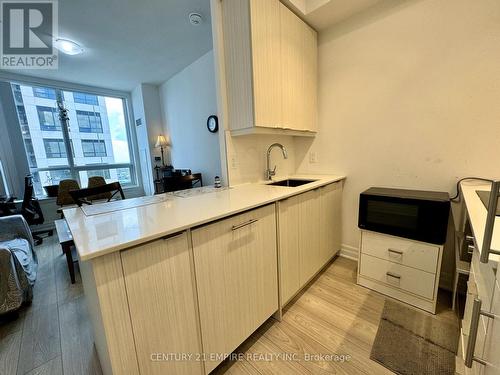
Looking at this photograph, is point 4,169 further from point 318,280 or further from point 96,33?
point 318,280

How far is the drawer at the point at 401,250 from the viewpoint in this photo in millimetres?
1466

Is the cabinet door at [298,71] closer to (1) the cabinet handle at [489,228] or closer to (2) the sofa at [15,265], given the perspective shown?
(1) the cabinet handle at [489,228]

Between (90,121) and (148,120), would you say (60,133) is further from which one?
(148,120)

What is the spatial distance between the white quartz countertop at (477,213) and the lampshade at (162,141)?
15.0 ft

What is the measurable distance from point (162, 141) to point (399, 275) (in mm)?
4440

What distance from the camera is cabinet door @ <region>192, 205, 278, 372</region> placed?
38.5 inches

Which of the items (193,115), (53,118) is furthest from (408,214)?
(53,118)

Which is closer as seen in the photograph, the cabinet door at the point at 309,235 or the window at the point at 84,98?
the cabinet door at the point at 309,235

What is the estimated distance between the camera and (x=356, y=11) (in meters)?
1.90

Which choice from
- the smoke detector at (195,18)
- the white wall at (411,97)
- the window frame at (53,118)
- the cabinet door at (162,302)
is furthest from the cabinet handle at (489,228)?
the window frame at (53,118)

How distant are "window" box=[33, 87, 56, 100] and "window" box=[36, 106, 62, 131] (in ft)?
0.68

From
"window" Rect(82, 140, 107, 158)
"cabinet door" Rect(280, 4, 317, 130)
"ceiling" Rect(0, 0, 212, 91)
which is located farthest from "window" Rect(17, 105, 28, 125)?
"cabinet door" Rect(280, 4, 317, 130)

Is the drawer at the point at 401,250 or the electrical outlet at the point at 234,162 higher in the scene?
the electrical outlet at the point at 234,162

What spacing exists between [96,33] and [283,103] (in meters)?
2.52
